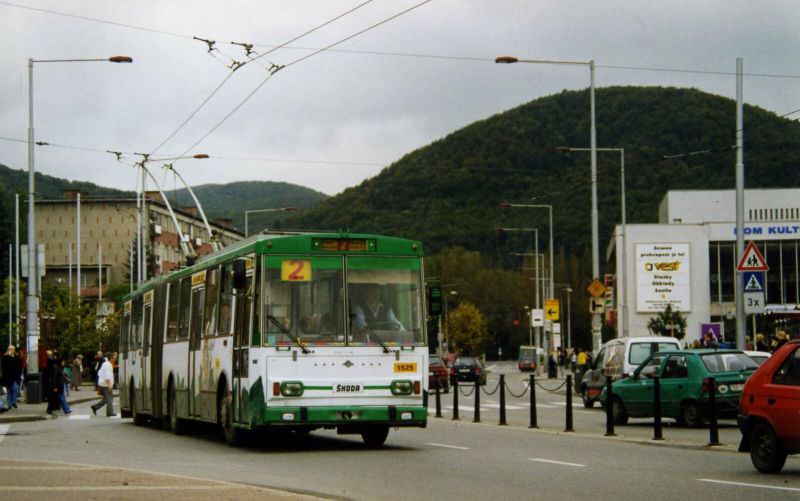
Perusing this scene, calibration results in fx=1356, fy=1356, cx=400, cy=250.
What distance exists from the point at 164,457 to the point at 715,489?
26.9 ft

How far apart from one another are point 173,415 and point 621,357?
14251 millimetres

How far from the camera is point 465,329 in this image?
152 metres

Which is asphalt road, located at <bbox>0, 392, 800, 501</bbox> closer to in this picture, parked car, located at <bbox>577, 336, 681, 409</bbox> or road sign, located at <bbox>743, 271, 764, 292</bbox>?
road sign, located at <bbox>743, 271, 764, 292</bbox>

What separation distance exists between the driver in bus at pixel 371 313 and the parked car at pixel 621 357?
15466mm

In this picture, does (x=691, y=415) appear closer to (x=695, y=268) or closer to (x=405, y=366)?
(x=405, y=366)

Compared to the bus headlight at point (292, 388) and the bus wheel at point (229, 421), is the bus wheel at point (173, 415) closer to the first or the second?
the bus wheel at point (229, 421)

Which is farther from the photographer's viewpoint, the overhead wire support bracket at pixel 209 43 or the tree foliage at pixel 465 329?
the tree foliage at pixel 465 329

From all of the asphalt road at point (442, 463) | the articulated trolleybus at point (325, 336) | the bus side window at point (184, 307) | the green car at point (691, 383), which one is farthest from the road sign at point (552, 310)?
the articulated trolleybus at point (325, 336)

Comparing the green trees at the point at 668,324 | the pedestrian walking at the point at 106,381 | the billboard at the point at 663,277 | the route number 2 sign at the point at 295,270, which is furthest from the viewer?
the billboard at the point at 663,277

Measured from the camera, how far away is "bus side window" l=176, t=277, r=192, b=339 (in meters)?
24.0

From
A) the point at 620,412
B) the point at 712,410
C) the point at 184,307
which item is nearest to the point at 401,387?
the point at 712,410

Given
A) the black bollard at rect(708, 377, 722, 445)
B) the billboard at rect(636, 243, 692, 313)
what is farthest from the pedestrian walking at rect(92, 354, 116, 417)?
the billboard at rect(636, 243, 692, 313)

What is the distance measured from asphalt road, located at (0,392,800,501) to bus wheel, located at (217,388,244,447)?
0.82 ft

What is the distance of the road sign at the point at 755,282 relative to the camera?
86.2 feet
